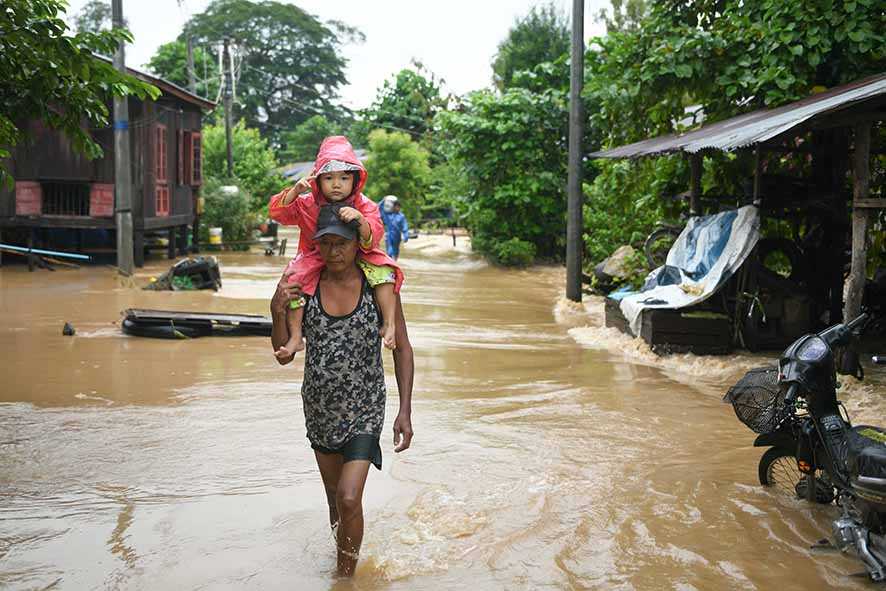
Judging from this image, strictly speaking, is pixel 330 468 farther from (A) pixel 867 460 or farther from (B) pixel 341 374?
(A) pixel 867 460

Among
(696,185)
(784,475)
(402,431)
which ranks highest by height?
(696,185)

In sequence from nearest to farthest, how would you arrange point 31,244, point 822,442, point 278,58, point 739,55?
point 822,442 < point 739,55 < point 31,244 < point 278,58

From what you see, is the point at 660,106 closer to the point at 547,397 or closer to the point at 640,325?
the point at 640,325

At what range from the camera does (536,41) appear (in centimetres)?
3338

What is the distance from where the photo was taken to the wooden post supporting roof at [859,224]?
8672 mm

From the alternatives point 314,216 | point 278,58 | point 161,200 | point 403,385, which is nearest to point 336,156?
point 314,216

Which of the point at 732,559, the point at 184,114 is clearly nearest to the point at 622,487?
the point at 732,559

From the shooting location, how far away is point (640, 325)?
37.6 ft

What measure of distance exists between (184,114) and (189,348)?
54.1ft

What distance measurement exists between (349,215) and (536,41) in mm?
30582

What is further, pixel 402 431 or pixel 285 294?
pixel 402 431

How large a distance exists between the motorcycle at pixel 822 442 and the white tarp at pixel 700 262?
4.91 meters

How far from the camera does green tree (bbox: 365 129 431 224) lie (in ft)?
131

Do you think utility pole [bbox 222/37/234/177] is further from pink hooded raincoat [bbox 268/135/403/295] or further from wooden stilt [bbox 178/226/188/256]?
pink hooded raincoat [bbox 268/135/403/295]
